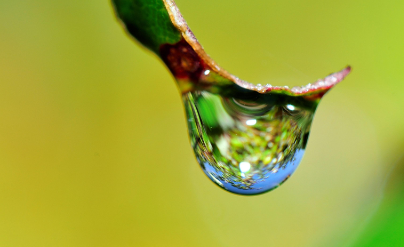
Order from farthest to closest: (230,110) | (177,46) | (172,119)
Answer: (172,119)
(230,110)
(177,46)

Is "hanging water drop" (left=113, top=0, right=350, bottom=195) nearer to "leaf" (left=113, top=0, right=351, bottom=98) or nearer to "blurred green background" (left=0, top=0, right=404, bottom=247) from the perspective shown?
"leaf" (left=113, top=0, right=351, bottom=98)

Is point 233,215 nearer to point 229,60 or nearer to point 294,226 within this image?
point 294,226

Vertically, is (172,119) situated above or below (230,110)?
above

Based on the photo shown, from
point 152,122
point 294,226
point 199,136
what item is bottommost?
point 294,226

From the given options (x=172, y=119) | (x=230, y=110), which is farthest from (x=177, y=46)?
(x=172, y=119)

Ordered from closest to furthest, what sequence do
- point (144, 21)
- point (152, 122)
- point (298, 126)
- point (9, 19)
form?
point (144, 21), point (298, 126), point (9, 19), point (152, 122)

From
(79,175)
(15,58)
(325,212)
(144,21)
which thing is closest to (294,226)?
(325,212)

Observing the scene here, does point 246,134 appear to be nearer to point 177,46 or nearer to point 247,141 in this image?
point 247,141

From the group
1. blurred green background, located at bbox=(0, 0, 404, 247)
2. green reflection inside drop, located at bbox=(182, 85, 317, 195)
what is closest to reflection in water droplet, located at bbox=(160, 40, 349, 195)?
green reflection inside drop, located at bbox=(182, 85, 317, 195)
